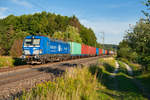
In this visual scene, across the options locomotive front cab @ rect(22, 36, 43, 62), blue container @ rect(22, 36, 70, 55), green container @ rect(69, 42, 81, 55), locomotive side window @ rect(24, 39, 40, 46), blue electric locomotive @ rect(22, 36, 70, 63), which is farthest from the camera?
green container @ rect(69, 42, 81, 55)

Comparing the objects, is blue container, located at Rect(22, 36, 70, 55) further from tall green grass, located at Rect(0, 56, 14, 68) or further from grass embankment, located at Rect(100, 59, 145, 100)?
grass embankment, located at Rect(100, 59, 145, 100)

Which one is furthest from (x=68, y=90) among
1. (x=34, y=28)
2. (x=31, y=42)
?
(x=34, y=28)

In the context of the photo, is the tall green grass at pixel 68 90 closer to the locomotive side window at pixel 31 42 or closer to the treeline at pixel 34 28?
the locomotive side window at pixel 31 42

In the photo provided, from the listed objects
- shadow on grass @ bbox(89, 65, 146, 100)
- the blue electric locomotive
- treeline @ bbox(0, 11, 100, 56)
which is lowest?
shadow on grass @ bbox(89, 65, 146, 100)

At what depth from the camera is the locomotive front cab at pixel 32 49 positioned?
64.4 feet

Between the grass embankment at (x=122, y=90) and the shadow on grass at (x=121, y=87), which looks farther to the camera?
the shadow on grass at (x=121, y=87)

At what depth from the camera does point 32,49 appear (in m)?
20.1

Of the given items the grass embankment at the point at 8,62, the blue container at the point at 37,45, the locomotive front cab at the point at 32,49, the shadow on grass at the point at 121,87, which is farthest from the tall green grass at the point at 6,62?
the shadow on grass at the point at 121,87

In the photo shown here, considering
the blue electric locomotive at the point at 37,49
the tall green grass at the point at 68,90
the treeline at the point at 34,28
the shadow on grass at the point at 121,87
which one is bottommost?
the shadow on grass at the point at 121,87

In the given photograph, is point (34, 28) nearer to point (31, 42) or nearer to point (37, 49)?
point (31, 42)

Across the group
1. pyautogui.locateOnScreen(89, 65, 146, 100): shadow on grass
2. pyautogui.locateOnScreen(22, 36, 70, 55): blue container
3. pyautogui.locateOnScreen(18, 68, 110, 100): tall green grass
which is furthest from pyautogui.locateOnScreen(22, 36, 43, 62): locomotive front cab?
pyautogui.locateOnScreen(18, 68, 110, 100): tall green grass

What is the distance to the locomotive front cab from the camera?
19.6 metres

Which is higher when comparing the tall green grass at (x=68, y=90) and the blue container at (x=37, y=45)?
the blue container at (x=37, y=45)

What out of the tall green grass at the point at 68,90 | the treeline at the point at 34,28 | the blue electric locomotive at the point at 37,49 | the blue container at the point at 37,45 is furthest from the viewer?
the treeline at the point at 34,28
